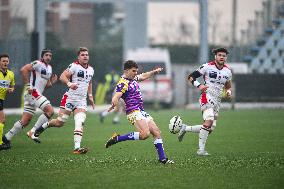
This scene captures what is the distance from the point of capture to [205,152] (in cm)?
1625

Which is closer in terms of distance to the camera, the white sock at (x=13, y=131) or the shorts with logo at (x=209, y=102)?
the shorts with logo at (x=209, y=102)

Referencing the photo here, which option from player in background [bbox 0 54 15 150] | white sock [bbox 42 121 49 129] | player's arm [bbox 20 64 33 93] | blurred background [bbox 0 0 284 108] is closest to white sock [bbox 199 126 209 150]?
white sock [bbox 42 121 49 129]

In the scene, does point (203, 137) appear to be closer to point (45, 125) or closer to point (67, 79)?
point (67, 79)

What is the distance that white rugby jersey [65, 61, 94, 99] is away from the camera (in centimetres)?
1717

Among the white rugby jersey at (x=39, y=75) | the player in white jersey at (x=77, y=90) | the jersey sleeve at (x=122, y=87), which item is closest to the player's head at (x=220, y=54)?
the player in white jersey at (x=77, y=90)

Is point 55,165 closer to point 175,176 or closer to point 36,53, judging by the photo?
point 175,176

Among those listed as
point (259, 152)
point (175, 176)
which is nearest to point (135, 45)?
point (259, 152)

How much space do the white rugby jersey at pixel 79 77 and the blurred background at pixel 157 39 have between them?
664 inches

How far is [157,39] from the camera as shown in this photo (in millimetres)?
→ 80562

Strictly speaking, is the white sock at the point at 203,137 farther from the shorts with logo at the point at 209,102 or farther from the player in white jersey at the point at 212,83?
the shorts with logo at the point at 209,102

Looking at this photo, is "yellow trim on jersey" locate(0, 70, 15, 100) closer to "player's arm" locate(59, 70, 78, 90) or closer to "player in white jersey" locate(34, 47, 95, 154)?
"player in white jersey" locate(34, 47, 95, 154)

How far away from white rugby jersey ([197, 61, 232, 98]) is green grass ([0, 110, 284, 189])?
1.30 meters

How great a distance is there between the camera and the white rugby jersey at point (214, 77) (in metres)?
16.8

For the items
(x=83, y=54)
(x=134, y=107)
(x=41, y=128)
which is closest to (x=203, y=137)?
(x=134, y=107)
